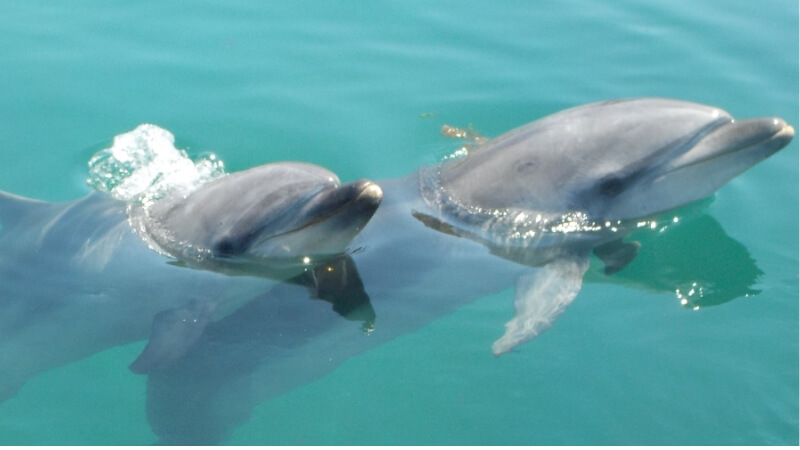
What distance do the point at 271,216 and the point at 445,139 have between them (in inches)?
135

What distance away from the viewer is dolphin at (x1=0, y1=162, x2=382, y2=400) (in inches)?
266

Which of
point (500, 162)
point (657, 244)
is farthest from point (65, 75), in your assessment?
point (657, 244)

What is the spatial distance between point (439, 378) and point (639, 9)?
25.6 feet

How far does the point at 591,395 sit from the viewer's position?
262 inches

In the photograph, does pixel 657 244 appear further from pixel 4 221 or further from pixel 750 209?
pixel 4 221

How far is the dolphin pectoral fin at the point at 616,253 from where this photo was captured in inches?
297

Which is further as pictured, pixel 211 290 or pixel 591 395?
pixel 211 290

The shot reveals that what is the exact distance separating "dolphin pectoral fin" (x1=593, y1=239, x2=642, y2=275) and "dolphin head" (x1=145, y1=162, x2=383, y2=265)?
2.16 metres

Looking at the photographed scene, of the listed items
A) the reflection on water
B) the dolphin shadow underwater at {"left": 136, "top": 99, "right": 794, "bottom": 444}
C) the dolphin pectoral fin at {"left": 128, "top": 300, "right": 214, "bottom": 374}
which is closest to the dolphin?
the dolphin pectoral fin at {"left": 128, "top": 300, "right": 214, "bottom": 374}

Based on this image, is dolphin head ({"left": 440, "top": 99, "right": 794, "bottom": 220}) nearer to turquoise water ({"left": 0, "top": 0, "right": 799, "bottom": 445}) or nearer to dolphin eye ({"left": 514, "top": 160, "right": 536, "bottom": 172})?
Result: dolphin eye ({"left": 514, "top": 160, "right": 536, "bottom": 172})

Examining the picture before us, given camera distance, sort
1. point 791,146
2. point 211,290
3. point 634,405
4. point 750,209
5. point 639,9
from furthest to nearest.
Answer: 1. point 639,9
2. point 791,146
3. point 750,209
4. point 211,290
5. point 634,405

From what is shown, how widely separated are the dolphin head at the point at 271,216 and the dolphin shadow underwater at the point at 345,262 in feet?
0.07

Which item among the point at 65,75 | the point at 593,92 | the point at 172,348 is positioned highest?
the point at 593,92

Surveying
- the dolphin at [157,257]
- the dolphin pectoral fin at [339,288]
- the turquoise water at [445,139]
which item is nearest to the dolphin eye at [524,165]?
the turquoise water at [445,139]
